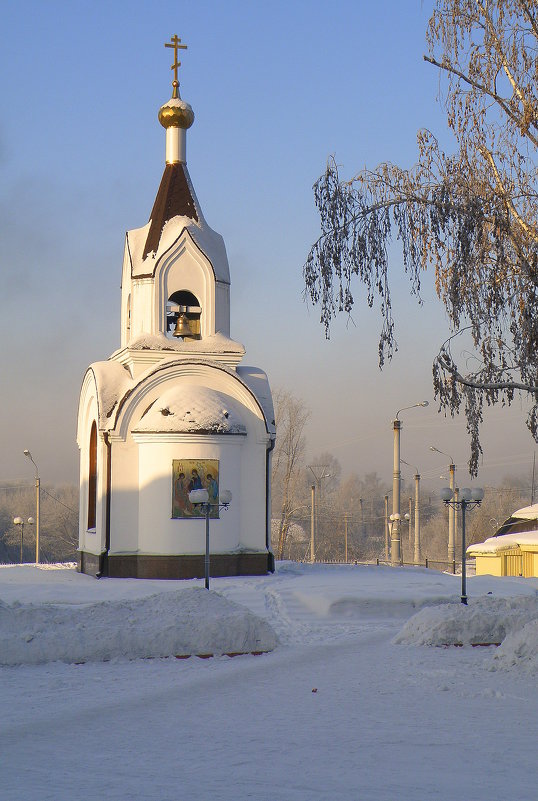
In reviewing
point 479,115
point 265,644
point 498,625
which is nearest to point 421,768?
point 265,644

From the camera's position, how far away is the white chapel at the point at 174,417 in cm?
2014

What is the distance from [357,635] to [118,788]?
26.4 feet

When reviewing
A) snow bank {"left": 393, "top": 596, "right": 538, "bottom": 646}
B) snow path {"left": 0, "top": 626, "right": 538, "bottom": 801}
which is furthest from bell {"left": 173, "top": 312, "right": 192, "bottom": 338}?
snow path {"left": 0, "top": 626, "right": 538, "bottom": 801}

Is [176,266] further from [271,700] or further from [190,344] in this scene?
[271,700]

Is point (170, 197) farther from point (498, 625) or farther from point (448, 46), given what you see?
point (498, 625)

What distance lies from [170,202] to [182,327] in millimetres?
3044

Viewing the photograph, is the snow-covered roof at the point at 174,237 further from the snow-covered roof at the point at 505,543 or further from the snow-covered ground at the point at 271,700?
the snow-covered roof at the point at 505,543

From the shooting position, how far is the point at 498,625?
499 inches

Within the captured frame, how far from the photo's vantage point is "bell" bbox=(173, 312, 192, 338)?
72.2 ft

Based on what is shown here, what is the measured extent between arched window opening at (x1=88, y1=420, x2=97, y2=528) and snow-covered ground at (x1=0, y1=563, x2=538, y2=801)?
6.00 m

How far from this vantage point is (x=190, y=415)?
20109 mm

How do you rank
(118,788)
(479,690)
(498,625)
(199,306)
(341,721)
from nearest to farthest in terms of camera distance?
(118,788) → (341,721) → (479,690) → (498,625) → (199,306)

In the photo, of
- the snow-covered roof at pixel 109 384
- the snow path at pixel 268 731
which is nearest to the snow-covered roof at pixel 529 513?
the snow-covered roof at pixel 109 384

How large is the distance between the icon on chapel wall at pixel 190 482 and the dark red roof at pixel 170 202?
5.21 m
